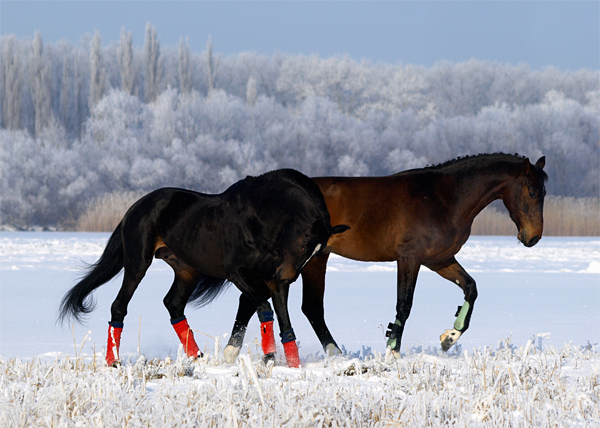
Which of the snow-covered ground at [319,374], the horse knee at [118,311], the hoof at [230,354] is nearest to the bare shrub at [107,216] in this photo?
the snow-covered ground at [319,374]

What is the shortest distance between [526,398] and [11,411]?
262 cm

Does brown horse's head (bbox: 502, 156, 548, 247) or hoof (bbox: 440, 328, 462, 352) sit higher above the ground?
brown horse's head (bbox: 502, 156, 548, 247)

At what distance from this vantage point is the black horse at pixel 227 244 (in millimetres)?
4465

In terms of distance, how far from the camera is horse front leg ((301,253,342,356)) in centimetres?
563

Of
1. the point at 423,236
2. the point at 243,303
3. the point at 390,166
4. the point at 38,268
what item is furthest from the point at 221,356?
the point at 390,166

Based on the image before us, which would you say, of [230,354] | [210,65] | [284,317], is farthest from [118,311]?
[210,65]

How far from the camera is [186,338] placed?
17.6ft

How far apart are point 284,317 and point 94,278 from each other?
5.82 ft

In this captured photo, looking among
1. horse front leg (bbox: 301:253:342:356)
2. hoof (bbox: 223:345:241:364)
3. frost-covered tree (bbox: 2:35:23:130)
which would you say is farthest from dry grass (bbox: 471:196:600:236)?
frost-covered tree (bbox: 2:35:23:130)

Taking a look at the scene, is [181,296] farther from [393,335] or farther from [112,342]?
[393,335]

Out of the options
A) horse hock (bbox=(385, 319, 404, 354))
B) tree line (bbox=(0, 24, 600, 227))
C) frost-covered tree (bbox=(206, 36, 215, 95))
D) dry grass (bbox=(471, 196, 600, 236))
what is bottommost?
horse hock (bbox=(385, 319, 404, 354))

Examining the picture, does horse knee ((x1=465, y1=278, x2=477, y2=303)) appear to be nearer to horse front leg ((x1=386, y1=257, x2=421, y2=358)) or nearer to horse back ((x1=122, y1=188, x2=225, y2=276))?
horse front leg ((x1=386, y1=257, x2=421, y2=358))

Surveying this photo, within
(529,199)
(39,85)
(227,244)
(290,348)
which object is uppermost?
(39,85)

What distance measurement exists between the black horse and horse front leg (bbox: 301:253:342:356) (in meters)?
0.77
